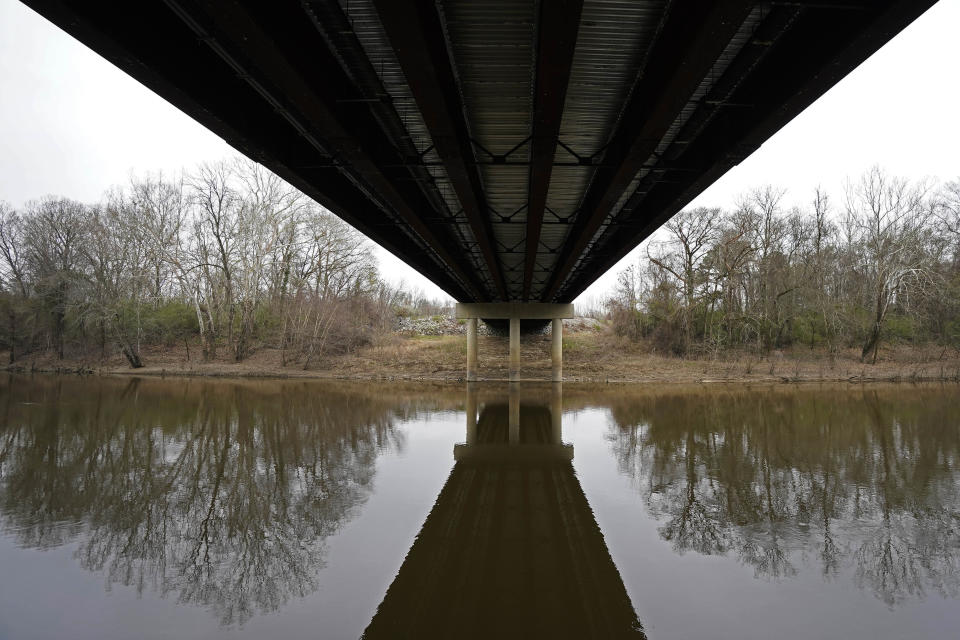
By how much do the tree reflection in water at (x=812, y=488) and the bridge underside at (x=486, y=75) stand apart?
526 cm

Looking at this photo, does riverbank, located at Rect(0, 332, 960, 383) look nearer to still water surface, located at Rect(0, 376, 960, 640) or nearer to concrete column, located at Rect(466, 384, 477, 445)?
concrete column, located at Rect(466, 384, 477, 445)

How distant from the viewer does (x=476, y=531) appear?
279 inches

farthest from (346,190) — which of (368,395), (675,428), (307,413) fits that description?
(368,395)

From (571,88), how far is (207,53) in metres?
4.44

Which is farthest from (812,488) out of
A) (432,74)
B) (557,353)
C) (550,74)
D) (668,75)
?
(557,353)

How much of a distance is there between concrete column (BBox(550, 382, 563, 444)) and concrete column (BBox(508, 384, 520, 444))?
1015 millimetres

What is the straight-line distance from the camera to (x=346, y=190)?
10.9 meters

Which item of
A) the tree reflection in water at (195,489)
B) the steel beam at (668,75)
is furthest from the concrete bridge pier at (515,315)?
the steel beam at (668,75)

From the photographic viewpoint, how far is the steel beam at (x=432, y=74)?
4438 mm

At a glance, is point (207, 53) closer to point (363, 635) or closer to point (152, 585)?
point (152, 585)

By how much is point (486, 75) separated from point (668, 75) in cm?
223

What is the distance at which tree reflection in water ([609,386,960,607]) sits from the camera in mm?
6152

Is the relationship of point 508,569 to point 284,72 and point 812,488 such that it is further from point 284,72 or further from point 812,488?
point 812,488

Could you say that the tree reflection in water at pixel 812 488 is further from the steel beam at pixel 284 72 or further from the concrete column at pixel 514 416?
the steel beam at pixel 284 72
